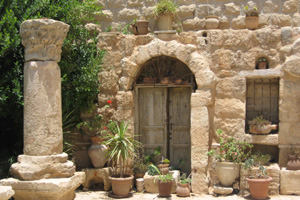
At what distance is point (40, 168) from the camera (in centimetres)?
527

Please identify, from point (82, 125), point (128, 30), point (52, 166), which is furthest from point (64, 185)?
point (128, 30)

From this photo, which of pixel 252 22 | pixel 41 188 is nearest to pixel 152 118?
pixel 252 22

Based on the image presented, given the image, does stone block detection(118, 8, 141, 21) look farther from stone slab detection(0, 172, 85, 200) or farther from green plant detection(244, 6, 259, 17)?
stone slab detection(0, 172, 85, 200)

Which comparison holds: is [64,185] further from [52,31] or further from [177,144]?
[177,144]

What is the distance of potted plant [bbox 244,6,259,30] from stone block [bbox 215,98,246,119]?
57.2 inches

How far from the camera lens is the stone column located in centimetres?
536

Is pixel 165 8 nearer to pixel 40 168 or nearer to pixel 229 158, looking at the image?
pixel 229 158

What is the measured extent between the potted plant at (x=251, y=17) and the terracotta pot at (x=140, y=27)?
193 cm

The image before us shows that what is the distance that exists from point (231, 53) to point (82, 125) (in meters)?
3.22

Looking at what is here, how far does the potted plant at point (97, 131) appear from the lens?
296 inches

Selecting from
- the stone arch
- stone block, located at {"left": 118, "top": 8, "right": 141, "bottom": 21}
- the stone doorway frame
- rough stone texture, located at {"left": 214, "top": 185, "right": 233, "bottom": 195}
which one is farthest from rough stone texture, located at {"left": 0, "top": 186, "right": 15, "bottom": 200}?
stone block, located at {"left": 118, "top": 8, "right": 141, "bottom": 21}

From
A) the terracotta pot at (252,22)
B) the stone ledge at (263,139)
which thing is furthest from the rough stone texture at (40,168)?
the terracotta pot at (252,22)

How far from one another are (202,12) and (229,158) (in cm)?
287

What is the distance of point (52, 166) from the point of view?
5352mm
